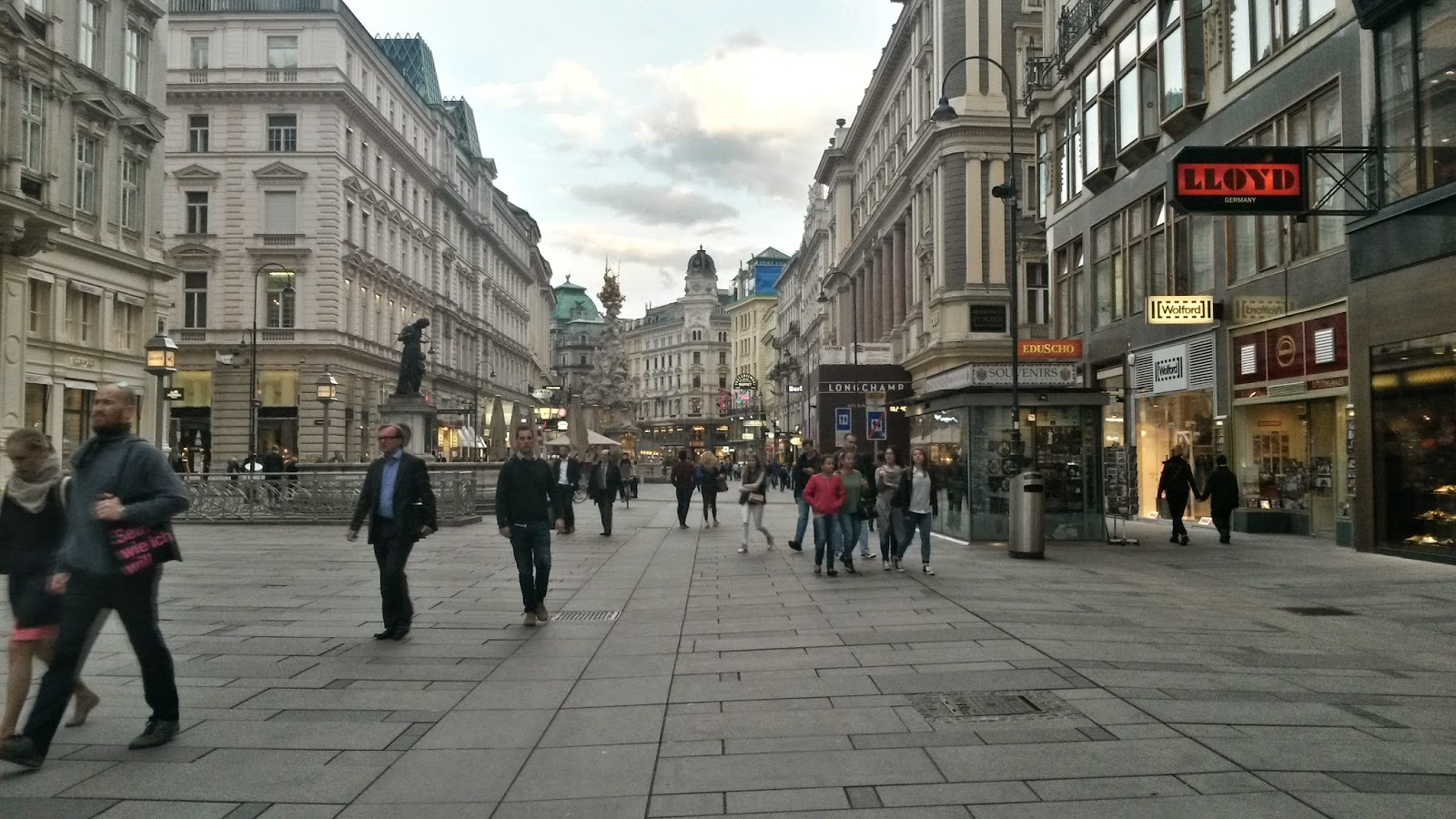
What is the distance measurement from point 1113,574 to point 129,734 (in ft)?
39.7

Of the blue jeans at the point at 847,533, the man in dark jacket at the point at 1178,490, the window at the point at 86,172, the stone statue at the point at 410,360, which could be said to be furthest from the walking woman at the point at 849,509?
the window at the point at 86,172

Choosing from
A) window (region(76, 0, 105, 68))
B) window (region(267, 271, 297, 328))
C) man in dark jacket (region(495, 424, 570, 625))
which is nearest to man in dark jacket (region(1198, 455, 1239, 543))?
man in dark jacket (region(495, 424, 570, 625))

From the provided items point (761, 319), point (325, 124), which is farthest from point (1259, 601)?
point (761, 319)

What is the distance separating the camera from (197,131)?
50.7 metres

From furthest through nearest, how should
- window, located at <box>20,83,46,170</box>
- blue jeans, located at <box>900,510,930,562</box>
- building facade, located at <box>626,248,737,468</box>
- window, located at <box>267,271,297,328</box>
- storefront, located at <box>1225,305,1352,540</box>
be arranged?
building facade, located at <box>626,248,737,468</box> < window, located at <box>267,271,297,328</box> < window, located at <box>20,83,46,170</box> < storefront, located at <box>1225,305,1352,540</box> < blue jeans, located at <box>900,510,930,562</box>

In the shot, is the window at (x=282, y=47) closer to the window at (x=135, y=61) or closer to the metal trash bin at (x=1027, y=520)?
the window at (x=135, y=61)

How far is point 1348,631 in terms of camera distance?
408 inches

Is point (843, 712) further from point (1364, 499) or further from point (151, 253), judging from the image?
point (151, 253)

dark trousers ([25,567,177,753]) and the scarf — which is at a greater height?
the scarf

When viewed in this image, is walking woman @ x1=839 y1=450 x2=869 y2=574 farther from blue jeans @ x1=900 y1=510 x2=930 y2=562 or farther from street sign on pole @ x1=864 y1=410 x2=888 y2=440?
street sign on pole @ x1=864 y1=410 x2=888 y2=440

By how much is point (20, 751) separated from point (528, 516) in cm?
563

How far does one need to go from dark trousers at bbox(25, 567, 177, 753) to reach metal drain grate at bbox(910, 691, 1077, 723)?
167 inches

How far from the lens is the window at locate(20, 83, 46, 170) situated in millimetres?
31344

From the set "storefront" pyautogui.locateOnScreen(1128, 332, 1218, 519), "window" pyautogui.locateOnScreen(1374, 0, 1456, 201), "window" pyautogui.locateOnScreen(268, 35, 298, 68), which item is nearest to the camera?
"window" pyautogui.locateOnScreen(1374, 0, 1456, 201)
